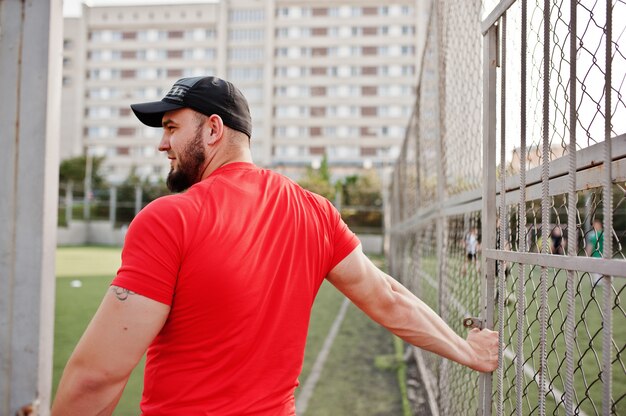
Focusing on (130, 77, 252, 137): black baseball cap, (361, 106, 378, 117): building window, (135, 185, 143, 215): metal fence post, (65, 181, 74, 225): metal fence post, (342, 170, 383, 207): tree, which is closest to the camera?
(130, 77, 252, 137): black baseball cap

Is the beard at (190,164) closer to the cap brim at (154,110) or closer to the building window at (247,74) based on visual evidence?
the cap brim at (154,110)

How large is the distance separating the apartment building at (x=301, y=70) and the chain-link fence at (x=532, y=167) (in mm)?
59775

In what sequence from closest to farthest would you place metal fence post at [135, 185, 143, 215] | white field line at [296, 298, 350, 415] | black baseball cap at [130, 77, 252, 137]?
1. black baseball cap at [130, 77, 252, 137]
2. white field line at [296, 298, 350, 415]
3. metal fence post at [135, 185, 143, 215]

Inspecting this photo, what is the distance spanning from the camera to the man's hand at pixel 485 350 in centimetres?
205

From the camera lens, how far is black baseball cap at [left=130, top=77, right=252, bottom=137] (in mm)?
1917

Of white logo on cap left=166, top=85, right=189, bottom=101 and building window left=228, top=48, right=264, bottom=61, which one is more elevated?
building window left=228, top=48, right=264, bottom=61

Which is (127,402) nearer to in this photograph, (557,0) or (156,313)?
(156,313)

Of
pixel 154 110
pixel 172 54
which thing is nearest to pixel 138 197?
pixel 154 110

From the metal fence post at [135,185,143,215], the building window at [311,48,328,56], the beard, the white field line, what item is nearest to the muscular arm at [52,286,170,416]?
the beard

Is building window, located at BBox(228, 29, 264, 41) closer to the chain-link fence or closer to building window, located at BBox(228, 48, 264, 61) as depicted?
building window, located at BBox(228, 48, 264, 61)

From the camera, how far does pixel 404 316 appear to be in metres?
2.14

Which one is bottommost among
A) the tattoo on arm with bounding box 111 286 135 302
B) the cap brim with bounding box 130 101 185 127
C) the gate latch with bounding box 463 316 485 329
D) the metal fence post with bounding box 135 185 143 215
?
the gate latch with bounding box 463 316 485 329

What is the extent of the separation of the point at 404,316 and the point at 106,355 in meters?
1.09

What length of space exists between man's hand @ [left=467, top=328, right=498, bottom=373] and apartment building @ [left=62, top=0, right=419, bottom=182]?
61557mm
